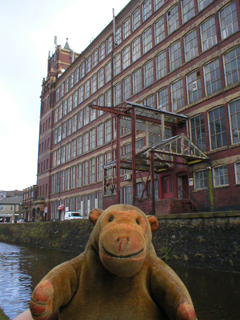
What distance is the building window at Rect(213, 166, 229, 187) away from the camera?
18.9m

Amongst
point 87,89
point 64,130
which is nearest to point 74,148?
point 64,130

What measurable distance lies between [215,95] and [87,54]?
2585cm

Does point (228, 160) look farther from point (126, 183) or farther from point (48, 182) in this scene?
point (48, 182)

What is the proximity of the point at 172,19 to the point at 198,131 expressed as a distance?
1124 centimetres

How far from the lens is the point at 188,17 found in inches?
931

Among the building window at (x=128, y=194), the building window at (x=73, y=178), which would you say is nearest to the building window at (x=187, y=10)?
the building window at (x=128, y=194)

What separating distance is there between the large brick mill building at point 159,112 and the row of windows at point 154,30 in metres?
0.09

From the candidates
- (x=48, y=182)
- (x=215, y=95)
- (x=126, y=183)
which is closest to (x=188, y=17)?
(x=215, y=95)

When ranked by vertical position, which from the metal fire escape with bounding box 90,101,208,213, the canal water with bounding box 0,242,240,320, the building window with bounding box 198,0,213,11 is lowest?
the canal water with bounding box 0,242,240,320

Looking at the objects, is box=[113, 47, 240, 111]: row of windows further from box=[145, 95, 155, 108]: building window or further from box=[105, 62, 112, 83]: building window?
box=[105, 62, 112, 83]: building window

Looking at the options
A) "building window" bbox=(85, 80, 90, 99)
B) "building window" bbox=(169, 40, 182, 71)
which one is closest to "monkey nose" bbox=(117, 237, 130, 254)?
"building window" bbox=(169, 40, 182, 71)

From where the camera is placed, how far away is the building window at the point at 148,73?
2733cm

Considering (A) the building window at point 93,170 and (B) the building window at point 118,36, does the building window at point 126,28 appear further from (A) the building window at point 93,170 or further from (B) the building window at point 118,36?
(A) the building window at point 93,170

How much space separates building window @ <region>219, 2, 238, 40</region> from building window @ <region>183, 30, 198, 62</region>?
2555 millimetres
